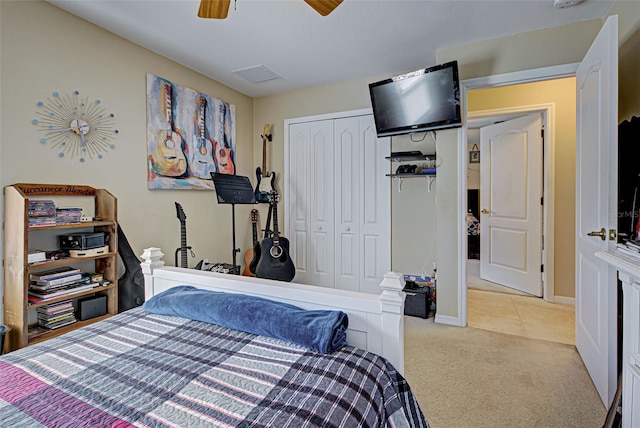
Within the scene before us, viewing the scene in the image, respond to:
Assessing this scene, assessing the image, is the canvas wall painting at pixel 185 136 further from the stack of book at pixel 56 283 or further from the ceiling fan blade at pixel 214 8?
the ceiling fan blade at pixel 214 8

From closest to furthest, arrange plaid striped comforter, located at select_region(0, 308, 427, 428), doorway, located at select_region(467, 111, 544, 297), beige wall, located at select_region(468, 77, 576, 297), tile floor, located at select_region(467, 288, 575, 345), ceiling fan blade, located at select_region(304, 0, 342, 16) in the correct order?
plaid striped comforter, located at select_region(0, 308, 427, 428) < ceiling fan blade, located at select_region(304, 0, 342, 16) < tile floor, located at select_region(467, 288, 575, 345) < beige wall, located at select_region(468, 77, 576, 297) < doorway, located at select_region(467, 111, 544, 297)

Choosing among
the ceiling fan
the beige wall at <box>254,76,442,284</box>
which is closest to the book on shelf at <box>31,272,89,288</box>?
the ceiling fan

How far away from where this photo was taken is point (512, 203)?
3.92m

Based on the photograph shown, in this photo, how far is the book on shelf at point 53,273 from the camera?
6.38 feet

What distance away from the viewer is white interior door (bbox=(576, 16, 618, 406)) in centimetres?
156

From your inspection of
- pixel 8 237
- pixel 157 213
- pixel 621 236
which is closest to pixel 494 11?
pixel 621 236

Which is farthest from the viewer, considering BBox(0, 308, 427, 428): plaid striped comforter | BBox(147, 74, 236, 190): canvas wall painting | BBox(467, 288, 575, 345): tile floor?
BBox(147, 74, 236, 190): canvas wall painting

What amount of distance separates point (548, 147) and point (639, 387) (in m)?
3.11

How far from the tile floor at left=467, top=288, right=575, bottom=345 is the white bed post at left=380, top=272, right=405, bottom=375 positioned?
76.5 inches

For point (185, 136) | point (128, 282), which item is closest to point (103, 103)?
point (185, 136)

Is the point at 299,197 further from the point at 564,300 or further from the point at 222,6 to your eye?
the point at 564,300

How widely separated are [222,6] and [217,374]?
1709mm

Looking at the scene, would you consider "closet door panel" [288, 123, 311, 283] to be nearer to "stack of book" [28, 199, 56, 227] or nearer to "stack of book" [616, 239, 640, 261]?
"stack of book" [28, 199, 56, 227]

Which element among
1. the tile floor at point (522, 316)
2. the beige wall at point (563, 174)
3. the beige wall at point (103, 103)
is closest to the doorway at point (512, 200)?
the beige wall at point (563, 174)
